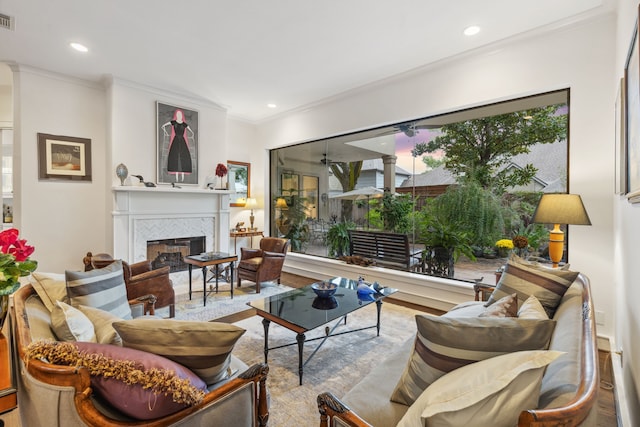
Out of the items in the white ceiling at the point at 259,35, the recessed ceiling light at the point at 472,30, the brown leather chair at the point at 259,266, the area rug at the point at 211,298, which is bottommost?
the area rug at the point at 211,298

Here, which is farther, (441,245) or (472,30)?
(441,245)

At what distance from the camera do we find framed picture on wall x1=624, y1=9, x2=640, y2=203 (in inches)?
56.3

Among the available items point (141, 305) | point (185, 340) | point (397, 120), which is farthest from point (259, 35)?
point (185, 340)

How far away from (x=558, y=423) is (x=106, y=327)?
1.84m

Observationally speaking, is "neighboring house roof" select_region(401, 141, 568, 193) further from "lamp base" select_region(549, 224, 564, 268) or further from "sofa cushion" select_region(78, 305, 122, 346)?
"sofa cushion" select_region(78, 305, 122, 346)

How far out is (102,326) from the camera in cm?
154

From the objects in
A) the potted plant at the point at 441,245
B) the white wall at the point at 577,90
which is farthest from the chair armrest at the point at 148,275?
the white wall at the point at 577,90

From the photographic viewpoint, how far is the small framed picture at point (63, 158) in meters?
4.05

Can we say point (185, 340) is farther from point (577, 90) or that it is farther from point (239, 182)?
point (239, 182)

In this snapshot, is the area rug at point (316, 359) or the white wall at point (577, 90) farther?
the white wall at point (577, 90)

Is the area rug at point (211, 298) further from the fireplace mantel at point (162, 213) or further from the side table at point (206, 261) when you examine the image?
the fireplace mantel at point (162, 213)

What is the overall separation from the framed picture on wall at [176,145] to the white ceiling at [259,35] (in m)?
0.55

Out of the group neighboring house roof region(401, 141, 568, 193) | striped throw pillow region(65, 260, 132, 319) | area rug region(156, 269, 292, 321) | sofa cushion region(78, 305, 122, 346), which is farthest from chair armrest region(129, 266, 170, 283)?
neighboring house roof region(401, 141, 568, 193)

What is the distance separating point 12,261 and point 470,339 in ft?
6.28
